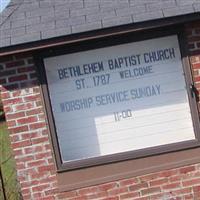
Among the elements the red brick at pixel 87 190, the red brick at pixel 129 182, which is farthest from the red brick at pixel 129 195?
the red brick at pixel 87 190

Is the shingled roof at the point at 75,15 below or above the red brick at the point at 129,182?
above

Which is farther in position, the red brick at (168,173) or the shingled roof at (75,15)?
the red brick at (168,173)

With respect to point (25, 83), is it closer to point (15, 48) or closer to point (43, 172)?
point (15, 48)

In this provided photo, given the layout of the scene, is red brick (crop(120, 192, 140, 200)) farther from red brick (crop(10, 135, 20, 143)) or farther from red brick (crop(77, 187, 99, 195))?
red brick (crop(10, 135, 20, 143))

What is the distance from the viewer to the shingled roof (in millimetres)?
6547

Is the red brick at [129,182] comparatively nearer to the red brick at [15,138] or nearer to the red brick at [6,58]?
the red brick at [15,138]

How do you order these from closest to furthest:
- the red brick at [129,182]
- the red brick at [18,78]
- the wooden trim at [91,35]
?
the wooden trim at [91,35]
the red brick at [18,78]
the red brick at [129,182]

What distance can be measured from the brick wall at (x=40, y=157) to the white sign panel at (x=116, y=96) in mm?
191

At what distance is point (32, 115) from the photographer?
6906 millimetres

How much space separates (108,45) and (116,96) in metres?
0.58

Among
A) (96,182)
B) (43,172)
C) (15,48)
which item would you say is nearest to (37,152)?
(43,172)

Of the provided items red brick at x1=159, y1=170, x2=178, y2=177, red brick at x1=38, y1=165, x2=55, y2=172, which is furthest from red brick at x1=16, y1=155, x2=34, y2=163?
red brick at x1=159, y1=170, x2=178, y2=177

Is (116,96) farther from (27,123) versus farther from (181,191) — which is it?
(181,191)

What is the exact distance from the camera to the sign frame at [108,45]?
6.88m
